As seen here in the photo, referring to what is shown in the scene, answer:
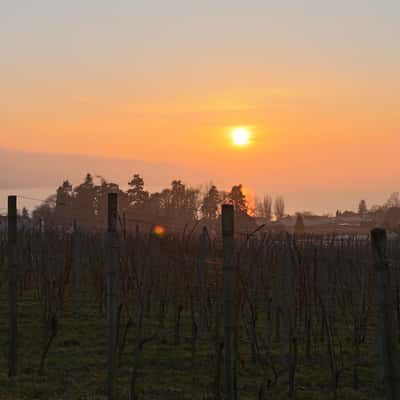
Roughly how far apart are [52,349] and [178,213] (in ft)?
280

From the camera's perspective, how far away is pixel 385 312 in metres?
3.77

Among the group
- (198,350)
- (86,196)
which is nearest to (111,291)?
(198,350)

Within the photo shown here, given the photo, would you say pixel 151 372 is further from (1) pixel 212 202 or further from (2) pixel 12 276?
(1) pixel 212 202

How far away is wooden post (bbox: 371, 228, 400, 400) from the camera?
3.74 meters

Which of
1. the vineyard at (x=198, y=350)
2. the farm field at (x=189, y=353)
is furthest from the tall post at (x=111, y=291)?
the farm field at (x=189, y=353)

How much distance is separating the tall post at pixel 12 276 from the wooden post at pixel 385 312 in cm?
418

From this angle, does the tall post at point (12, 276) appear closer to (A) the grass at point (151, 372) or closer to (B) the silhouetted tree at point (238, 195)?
(A) the grass at point (151, 372)

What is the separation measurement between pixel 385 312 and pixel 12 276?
4.28 metres

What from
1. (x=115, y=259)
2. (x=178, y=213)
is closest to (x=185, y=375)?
(x=115, y=259)

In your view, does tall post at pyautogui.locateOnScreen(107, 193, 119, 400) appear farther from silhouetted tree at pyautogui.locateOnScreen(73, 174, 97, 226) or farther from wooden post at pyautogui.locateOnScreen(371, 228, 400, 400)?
silhouetted tree at pyautogui.locateOnScreen(73, 174, 97, 226)

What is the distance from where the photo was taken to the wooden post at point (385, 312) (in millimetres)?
3740

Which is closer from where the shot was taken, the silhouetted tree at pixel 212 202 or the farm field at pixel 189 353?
the farm field at pixel 189 353

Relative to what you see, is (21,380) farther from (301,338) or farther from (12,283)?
(301,338)

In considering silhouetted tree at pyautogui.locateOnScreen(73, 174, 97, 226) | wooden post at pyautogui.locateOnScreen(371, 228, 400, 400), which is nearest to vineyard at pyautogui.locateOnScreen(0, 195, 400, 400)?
wooden post at pyautogui.locateOnScreen(371, 228, 400, 400)
